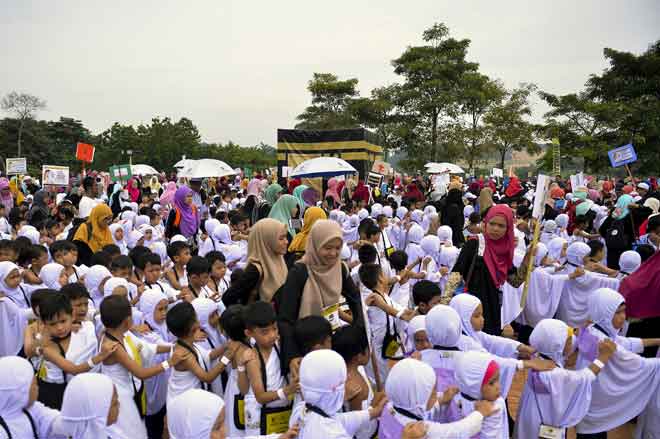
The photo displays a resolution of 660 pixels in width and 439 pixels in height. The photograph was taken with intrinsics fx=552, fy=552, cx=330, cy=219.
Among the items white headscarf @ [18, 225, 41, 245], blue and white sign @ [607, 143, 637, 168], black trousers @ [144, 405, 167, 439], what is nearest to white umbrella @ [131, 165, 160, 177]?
white headscarf @ [18, 225, 41, 245]

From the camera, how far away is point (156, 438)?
393cm

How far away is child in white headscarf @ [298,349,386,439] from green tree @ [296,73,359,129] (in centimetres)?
3285

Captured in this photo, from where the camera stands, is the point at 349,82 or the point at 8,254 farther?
the point at 349,82

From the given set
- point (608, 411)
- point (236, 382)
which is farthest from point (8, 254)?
point (608, 411)

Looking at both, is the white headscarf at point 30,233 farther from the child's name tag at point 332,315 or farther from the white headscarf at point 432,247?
the child's name tag at point 332,315

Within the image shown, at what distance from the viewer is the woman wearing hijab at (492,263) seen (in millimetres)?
4414

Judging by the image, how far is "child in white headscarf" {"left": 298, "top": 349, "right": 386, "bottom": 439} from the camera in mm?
2410

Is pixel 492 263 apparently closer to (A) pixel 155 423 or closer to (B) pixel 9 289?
(A) pixel 155 423

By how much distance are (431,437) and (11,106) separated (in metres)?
49.5

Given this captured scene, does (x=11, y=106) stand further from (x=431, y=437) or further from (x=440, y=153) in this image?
(x=431, y=437)

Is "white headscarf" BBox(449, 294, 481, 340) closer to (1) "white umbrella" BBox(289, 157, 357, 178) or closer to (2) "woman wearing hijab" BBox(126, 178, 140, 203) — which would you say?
(1) "white umbrella" BBox(289, 157, 357, 178)

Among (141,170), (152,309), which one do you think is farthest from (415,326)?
(141,170)

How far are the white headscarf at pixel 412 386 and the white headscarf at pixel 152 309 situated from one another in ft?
6.79

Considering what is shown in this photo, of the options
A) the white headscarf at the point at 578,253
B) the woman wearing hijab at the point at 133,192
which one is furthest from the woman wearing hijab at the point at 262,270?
the woman wearing hijab at the point at 133,192
